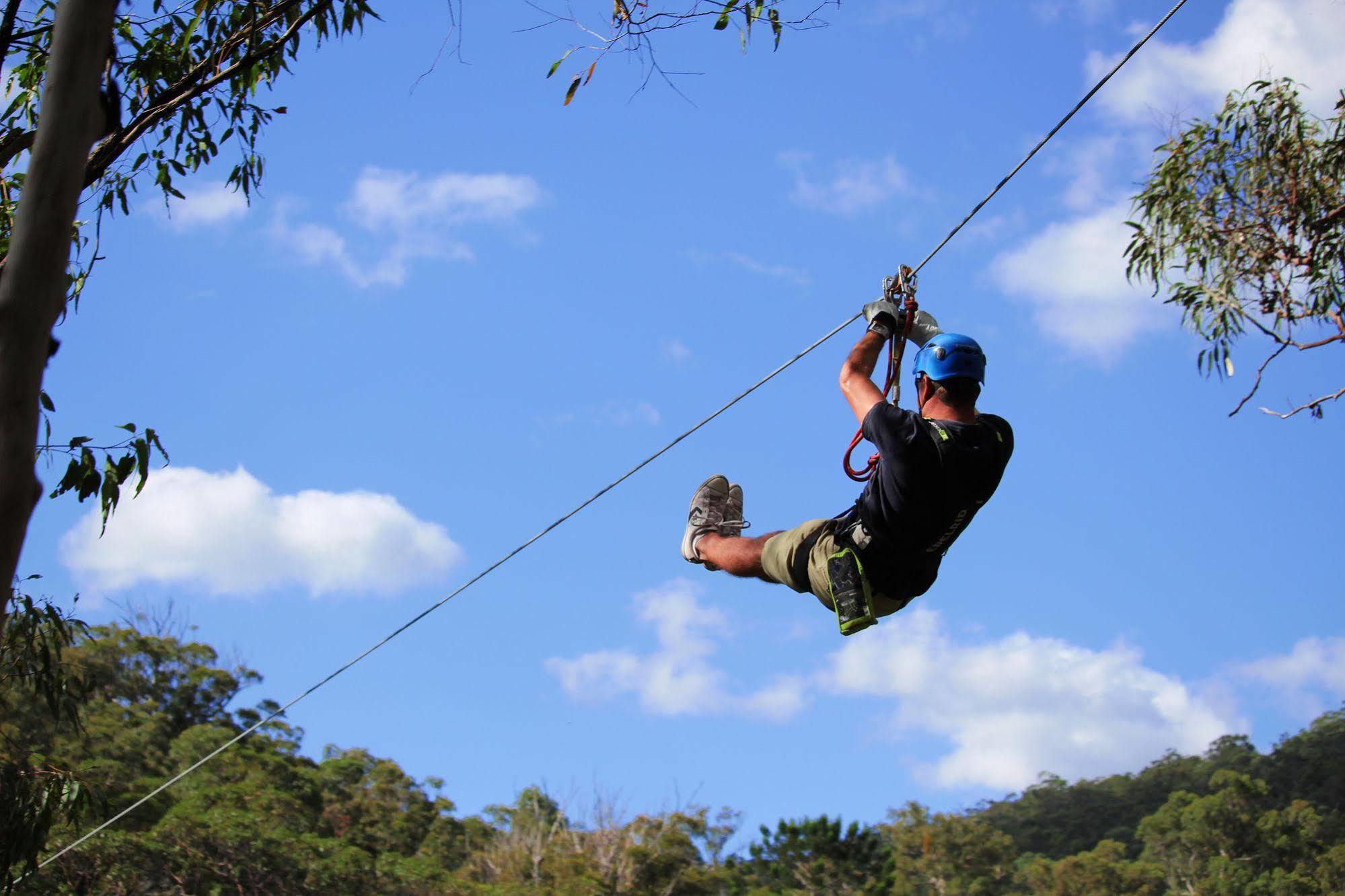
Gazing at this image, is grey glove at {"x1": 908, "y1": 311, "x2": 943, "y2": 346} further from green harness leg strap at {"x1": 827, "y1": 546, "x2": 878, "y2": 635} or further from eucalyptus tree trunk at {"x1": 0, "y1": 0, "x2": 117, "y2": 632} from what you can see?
eucalyptus tree trunk at {"x1": 0, "y1": 0, "x2": 117, "y2": 632}

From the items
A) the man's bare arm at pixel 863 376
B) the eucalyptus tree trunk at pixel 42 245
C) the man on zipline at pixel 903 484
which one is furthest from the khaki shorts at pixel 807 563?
the eucalyptus tree trunk at pixel 42 245

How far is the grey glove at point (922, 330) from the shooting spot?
4164 mm

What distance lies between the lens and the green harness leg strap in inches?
154

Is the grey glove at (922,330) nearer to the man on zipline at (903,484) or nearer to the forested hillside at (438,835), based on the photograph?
the man on zipline at (903,484)

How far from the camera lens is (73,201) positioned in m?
2.29

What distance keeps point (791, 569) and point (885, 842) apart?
2419cm

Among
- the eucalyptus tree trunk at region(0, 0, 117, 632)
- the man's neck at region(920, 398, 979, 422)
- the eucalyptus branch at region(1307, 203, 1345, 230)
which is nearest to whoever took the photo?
the eucalyptus tree trunk at region(0, 0, 117, 632)

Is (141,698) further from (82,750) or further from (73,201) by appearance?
Result: (73,201)

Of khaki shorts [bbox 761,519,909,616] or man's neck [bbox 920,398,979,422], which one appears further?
khaki shorts [bbox 761,519,909,616]

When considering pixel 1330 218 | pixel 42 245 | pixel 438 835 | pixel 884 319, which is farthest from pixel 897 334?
pixel 438 835

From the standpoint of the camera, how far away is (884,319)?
4.10m

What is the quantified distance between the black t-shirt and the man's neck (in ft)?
0.11

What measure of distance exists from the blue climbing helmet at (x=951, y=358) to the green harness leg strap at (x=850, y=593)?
0.57 meters

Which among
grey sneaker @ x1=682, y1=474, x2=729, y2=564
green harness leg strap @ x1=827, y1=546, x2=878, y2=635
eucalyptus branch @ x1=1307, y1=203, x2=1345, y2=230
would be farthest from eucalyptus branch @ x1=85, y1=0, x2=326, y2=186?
eucalyptus branch @ x1=1307, y1=203, x2=1345, y2=230
